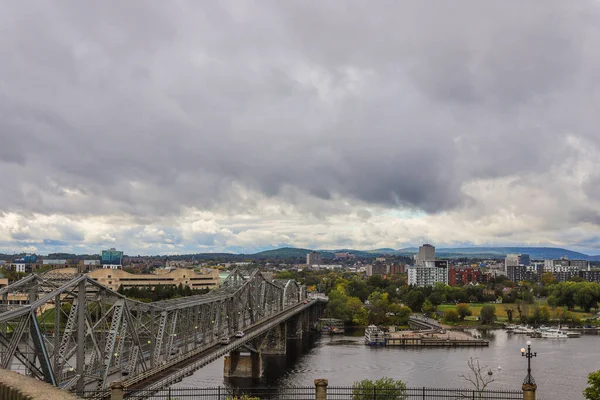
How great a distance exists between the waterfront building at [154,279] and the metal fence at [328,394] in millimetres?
95724

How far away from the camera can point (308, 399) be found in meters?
50.7

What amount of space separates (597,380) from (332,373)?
126 ft

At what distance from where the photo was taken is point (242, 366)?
73.2 m

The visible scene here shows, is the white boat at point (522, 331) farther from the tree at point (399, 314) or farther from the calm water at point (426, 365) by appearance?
the tree at point (399, 314)

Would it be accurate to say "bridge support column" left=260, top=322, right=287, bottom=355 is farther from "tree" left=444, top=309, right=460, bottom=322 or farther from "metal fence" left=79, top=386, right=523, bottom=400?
"tree" left=444, top=309, right=460, bottom=322

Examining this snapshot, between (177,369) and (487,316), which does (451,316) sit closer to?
(487,316)

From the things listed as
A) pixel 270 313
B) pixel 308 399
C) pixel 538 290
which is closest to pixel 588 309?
pixel 538 290

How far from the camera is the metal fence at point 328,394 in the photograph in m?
31.9

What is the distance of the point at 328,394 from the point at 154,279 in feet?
437

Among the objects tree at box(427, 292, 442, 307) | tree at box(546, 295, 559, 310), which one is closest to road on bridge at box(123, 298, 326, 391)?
tree at box(427, 292, 442, 307)

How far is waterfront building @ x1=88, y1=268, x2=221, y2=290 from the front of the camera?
5969 inches

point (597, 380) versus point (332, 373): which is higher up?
point (597, 380)

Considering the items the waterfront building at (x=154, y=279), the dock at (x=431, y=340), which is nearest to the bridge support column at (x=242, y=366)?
the dock at (x=431, y=340)

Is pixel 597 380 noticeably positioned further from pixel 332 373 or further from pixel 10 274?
pixel 10 274
